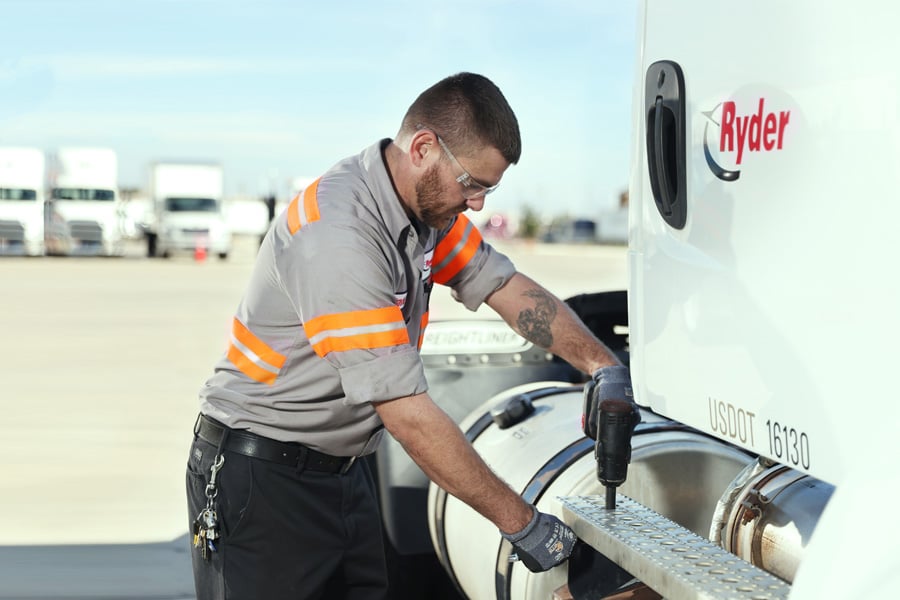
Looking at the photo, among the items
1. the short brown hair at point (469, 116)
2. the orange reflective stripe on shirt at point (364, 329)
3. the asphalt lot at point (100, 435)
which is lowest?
the asphalt lot at point (100, 435)

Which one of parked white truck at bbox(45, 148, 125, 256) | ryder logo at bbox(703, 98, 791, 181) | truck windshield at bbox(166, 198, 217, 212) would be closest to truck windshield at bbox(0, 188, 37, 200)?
parked white truck at bbox(45, 148, 125, 256)

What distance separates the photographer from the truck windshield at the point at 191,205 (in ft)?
107

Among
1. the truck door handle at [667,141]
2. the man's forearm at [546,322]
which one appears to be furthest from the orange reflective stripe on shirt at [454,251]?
the truck door handle at [667,141]

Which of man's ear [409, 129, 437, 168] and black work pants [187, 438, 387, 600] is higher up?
man's ear [409, 129, 437, 168]

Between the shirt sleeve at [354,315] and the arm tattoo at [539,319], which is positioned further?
the arm tattoo at [539,319]

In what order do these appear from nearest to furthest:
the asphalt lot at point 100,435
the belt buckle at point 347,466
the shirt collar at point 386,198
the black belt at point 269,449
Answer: the shirt collar at point 386,198
the black belt at point 269,449
the belt buckle at point 347,466
the asphalt lot at point 100,435

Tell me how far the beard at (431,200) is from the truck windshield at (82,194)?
3085cm

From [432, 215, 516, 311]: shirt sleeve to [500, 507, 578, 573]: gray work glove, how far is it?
97cm

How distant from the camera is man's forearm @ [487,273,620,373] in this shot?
3221 millimetres

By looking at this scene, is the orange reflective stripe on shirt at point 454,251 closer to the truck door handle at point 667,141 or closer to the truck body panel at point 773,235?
the truck body panel at point 773,235

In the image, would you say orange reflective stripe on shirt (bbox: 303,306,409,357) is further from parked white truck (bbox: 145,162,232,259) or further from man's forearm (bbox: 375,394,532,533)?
parked white truck (bbox: 145,162,232,259)

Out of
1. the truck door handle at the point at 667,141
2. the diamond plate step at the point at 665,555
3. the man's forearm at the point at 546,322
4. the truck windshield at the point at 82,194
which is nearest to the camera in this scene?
the diamond plate step at the point at 665,555

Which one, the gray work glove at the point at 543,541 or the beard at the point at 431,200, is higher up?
the beard at the point at 431,200

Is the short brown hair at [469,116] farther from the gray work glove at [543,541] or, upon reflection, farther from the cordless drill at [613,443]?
the gray work glove at [543,541]
